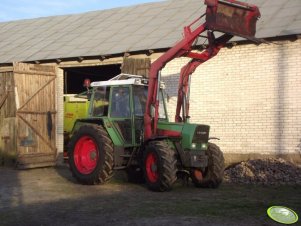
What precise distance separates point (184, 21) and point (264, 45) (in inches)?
148

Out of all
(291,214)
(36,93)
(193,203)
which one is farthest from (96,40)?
(291,214)

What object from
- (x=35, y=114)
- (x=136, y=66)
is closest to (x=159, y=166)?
(x=136, y=66)

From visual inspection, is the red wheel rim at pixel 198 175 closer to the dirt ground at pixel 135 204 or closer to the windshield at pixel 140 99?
the dirt ground at pixel 135 204

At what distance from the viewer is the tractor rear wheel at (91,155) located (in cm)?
1036

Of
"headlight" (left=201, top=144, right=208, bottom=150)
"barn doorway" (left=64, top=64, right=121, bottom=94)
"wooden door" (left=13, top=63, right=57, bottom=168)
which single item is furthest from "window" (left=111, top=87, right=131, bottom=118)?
"barn doorway" (left=64, top=64, right=121, bottom=94)

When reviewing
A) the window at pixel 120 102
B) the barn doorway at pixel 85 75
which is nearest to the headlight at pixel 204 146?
the window at pixel 120 102

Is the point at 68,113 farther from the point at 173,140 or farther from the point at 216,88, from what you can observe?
the point at 173,140

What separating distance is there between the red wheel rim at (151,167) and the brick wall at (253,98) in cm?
388

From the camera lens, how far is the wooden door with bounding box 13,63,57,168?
1505 cm

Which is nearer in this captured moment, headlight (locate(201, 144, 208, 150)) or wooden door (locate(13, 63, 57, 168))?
headlight (locate(201, 144, 208, 150))

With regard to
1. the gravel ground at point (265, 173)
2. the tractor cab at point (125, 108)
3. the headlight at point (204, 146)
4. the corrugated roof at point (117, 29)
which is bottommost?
the gravel ground at point (265, 173)

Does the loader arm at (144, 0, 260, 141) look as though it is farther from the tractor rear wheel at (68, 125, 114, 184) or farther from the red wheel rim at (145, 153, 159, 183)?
the tractor rear wheel at (68, 125, 114, 184)

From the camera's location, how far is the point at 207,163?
10180 millimetres

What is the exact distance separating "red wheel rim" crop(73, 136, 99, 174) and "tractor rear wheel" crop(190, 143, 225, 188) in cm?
222
